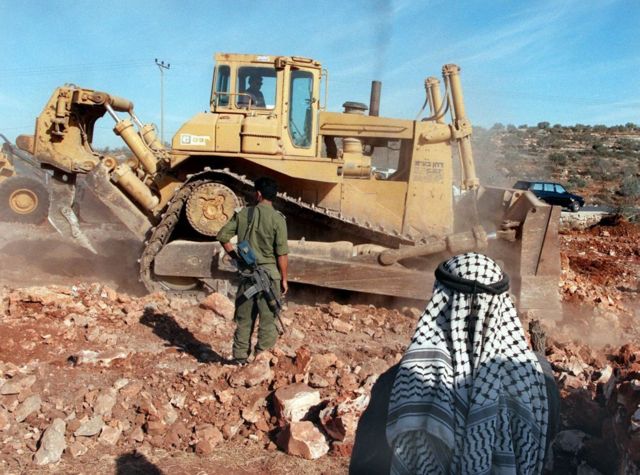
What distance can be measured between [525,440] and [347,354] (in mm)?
4207

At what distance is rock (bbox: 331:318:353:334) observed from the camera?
7.02 m

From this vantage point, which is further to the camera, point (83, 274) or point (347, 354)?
point (83, 274)

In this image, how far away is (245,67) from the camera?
793 cm

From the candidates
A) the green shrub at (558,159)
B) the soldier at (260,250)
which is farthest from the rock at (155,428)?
the green shrub at (558,159)

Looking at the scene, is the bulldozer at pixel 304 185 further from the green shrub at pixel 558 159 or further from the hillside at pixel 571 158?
the green shrub at pixel 558 159

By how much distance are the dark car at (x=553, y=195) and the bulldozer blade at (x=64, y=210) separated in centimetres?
1910

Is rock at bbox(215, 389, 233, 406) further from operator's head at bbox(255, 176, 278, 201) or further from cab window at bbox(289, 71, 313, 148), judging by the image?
cab window at bbox(289, 71, 313, 148)

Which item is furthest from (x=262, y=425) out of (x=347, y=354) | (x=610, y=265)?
(x=610, y=265)

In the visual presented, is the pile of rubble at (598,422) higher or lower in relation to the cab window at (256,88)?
lower

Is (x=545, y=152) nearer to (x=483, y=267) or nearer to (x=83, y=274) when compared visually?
(x=83, y=274)

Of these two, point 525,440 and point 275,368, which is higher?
point 525,440

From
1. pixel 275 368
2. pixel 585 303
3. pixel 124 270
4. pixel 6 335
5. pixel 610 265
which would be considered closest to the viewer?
pixel 275 368

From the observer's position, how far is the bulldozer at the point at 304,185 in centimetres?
749

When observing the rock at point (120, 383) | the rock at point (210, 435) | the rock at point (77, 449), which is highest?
the rock at point (120, 383)
